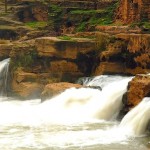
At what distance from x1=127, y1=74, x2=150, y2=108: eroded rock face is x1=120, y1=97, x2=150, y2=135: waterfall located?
0.40 m

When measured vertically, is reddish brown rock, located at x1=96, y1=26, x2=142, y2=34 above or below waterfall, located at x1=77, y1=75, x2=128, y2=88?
above

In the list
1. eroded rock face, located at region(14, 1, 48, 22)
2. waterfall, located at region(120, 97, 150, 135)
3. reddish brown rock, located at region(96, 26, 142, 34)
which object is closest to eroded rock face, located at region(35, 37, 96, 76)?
reddish brown rock, located at region(96, 26, 142, 34)

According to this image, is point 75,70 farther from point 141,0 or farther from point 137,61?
point 141,0

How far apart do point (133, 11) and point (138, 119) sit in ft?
48.6

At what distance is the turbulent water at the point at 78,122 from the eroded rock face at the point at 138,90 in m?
0.54

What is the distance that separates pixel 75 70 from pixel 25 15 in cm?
1692

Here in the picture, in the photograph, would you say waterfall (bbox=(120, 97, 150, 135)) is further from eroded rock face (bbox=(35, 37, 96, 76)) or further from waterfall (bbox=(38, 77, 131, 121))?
eroded rock face (bbox=(35, 37, 96, 76))

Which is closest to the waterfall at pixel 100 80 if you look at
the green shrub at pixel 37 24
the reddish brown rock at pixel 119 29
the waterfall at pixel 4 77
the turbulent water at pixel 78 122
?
the turbulent water at pixel 78 122

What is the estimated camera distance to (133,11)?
99.5ft

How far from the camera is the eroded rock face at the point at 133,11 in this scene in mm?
28078

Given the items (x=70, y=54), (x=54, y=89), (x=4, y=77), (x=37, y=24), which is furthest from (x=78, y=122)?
(x=37, y=24)

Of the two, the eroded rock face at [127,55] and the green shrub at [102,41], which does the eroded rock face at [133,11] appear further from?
the eroded rock face at [127,55]

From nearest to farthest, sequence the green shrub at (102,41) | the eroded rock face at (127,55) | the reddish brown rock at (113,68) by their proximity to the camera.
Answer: the eroded rock face at (127,55) < the reddish brown rock at (113,68) < the green shrub at (102,41)

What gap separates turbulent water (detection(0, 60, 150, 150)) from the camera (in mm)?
15367
